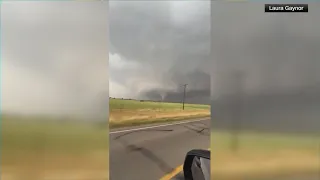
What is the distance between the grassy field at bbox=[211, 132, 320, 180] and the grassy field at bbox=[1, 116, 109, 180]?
0.54 m

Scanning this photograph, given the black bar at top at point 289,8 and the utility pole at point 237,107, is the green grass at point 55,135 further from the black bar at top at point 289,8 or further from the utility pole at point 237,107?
the black bar at top at point 289,8

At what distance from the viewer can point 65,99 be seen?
142cm

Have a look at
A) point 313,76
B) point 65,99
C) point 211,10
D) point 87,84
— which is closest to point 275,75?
point 313,76

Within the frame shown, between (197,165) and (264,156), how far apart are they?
1.02 feet

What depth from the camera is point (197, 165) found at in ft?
4.54

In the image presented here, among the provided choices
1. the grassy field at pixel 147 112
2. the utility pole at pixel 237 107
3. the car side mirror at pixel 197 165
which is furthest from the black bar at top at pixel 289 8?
the car side mirror at pixel 197 165

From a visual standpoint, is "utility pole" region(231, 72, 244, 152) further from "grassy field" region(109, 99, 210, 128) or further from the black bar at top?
the black bar at top

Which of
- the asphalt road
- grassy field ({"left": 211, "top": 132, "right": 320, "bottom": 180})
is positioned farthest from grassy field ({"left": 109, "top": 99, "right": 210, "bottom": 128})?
grassy field ({"left": 211, "top": 132, "right": 320, "bottom": 180})

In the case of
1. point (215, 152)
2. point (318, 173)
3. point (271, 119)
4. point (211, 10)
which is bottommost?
point (318, 173)

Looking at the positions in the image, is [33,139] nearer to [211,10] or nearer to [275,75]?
[211,10]

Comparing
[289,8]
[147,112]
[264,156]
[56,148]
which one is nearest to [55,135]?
[56,148]

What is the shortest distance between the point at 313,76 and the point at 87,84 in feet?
3.49

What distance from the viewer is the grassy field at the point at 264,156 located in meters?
1.36

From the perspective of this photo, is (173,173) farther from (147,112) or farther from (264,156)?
(264,156)
